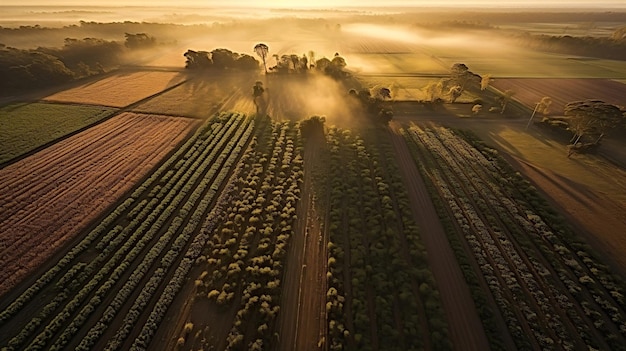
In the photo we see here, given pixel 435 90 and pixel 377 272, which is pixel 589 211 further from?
pixel 435 90

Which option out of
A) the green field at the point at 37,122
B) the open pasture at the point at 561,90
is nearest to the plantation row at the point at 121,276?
the green field at the point at 37,122

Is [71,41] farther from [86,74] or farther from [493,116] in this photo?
[493,116]

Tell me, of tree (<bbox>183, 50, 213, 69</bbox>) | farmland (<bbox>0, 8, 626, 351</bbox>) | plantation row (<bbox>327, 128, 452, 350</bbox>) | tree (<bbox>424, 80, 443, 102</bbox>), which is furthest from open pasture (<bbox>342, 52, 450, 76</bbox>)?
plantation row (<bbox>327, 128, 452, 350</bbox>)

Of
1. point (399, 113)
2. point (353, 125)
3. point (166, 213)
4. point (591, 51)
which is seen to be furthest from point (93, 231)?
point (591, 51)

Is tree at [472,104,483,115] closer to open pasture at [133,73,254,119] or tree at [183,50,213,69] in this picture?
open pasture at [133,73,254,119]

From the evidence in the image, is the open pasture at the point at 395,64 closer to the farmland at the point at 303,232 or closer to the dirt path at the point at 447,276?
the farmland at the point at 303,232
